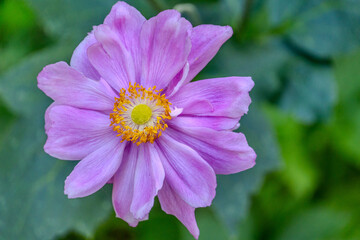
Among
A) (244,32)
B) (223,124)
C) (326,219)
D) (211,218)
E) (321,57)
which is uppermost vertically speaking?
(223,124)

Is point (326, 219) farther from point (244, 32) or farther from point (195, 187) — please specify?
point (195, 187)

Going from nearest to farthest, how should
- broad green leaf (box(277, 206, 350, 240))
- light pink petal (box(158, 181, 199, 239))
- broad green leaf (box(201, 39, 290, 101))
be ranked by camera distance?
1. light pink petal (box(158, 181, 199, 239))
2. broad green leaf (box(201, 39, 290, 101))
3. broad green leaf (box(277, 206, 350, 240))

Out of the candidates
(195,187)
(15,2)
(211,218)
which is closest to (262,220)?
(211,218)

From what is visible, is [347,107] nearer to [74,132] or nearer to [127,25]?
[127,25]

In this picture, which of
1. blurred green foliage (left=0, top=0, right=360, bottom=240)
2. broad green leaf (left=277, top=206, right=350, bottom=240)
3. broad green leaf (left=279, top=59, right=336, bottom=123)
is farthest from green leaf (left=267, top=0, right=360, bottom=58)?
broad green leaf (left=277, top=206, right=350, bottom=240)

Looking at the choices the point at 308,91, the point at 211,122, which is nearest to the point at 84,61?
the point at 211,122

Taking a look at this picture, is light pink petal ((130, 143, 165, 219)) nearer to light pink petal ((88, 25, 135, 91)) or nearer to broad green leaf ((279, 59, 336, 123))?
light pink petal ((88, 25, 135, 91))

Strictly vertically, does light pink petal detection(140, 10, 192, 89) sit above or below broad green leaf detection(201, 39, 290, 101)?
above
